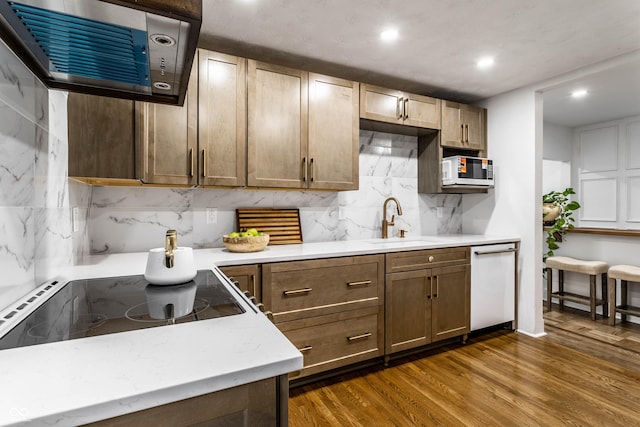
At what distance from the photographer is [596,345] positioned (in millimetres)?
2893

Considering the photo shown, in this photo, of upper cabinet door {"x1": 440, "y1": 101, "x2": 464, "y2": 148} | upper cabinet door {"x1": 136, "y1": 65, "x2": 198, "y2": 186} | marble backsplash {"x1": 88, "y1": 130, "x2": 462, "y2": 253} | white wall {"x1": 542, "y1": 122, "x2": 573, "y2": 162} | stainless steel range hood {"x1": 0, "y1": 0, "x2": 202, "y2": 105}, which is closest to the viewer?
stainless steel range hood {"x1": 0, "y1": 0, "x2": 202, "y2": 105}

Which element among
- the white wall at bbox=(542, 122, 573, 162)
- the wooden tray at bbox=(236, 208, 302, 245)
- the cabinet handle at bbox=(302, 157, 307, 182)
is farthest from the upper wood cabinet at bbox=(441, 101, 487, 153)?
the white wall at bbox=(542, 122, 573, 162)

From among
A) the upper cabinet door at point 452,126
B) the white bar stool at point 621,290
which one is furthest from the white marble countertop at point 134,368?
the white bar stool at point 621,290

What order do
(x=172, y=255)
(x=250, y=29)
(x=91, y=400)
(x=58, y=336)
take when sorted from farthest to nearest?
(x=250, y=29)
(x=172, y=255)
(x=58, y=336)
(x=91, y=400)

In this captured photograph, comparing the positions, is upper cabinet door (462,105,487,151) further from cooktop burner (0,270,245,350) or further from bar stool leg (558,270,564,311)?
cooktop burner (0,270,245,350)

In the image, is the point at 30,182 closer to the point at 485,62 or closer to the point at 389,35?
the point at 389,35

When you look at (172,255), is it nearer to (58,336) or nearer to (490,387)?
(58,336)

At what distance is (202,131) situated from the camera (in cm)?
218

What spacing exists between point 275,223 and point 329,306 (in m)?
0.81

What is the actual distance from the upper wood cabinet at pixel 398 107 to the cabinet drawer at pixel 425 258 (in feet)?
3.71

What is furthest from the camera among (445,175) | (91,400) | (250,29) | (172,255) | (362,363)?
(445,175)

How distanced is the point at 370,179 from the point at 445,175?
709 mm

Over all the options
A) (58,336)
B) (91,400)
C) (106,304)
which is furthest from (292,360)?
(106,304)

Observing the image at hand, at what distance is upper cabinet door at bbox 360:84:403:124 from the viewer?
276 centimetres
